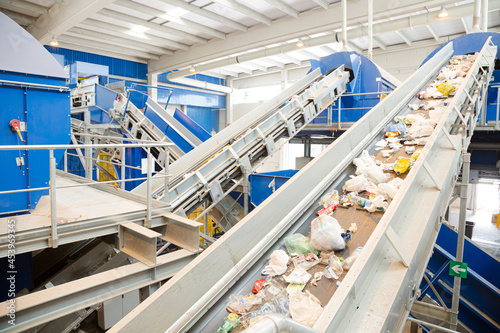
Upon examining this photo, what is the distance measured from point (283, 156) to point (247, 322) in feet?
55.6

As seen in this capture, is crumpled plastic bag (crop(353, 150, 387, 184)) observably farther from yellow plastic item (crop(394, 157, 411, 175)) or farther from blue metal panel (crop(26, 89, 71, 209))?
blue metal panel (crop(26, 89, 71, 209))

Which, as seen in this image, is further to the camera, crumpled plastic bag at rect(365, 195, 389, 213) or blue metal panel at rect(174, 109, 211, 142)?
blue metal panel at rect(174, 109, 211, 142)

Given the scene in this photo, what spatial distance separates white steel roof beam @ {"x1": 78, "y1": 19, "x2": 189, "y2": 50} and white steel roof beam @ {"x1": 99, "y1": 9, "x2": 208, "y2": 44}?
1.06 meters

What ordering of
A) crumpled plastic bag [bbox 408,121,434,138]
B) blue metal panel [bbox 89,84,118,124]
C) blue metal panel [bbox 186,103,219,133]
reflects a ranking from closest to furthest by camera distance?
crumpled plastic bag [bbox 408,121,434,138], blue metal panel [bbox 89,84,118,124], blue metal panel [bbox 186,103,219,133]

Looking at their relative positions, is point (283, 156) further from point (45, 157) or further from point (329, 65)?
point (45, 157)

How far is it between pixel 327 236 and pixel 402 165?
1.36m

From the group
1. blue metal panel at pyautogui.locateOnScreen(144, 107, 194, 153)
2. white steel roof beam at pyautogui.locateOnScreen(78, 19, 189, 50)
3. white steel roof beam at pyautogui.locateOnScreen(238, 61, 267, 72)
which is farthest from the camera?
white steel roof beam at pyautogui.locateOnScreen(238, 61, 267, 72)

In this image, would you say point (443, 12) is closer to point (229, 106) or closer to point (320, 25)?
point (320, 25)

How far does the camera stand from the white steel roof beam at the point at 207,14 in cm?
921

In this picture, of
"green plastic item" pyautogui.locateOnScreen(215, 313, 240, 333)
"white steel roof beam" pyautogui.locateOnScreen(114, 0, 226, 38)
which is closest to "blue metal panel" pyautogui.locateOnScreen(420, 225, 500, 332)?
"green plastic item" pyautogui.locateOnScreen(215, 313, 240, 333)

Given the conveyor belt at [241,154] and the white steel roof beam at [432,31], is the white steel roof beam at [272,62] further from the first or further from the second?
the conveyor belt at [241,154]

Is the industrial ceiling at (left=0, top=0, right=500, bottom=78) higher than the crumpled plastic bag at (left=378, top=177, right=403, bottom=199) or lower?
higher

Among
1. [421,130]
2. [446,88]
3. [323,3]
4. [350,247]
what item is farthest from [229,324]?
[323,3]

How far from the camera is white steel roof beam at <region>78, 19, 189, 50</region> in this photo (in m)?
10.6
